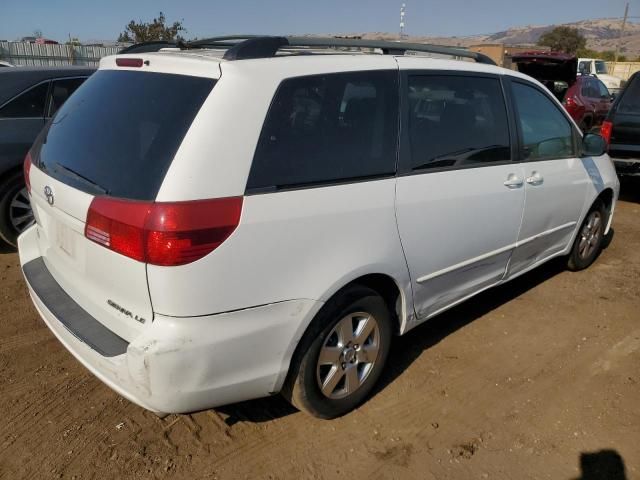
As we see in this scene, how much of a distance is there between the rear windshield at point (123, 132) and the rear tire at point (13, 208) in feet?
7.57

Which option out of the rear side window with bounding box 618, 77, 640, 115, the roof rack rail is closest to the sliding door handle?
the roof rack rail

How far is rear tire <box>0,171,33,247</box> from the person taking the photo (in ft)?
15.5

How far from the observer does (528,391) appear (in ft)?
10.3

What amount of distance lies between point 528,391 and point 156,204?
234 cm

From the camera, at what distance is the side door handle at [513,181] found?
342 centimetres

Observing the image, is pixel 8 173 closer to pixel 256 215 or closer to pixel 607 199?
pixel 256 215

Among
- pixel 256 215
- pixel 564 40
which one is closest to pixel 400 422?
pixel 256 215

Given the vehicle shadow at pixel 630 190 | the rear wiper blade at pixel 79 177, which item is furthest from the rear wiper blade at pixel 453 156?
the vehicle shadow at pixel 630 190

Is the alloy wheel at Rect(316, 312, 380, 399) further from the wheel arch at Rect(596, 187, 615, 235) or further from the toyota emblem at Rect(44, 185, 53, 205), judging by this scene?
the wheel arch at Rect(596, 187, 615, 235)

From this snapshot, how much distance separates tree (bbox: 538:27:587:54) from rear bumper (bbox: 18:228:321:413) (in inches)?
2616

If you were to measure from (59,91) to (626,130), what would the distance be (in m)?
6.92

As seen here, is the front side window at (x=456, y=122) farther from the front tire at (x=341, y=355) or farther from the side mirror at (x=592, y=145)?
the side mirror at (x=592, y=145)

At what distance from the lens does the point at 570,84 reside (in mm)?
12461

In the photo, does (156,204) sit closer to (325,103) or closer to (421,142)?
(325,103)
